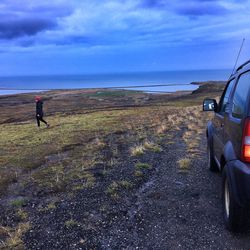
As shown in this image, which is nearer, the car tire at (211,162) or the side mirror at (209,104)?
the side mirror at (209,104)

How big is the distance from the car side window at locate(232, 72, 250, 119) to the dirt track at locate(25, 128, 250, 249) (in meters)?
1.56

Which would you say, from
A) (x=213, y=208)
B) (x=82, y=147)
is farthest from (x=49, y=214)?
(x=82, y=147)

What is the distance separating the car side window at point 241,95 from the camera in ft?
14.5

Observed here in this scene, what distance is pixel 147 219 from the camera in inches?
215

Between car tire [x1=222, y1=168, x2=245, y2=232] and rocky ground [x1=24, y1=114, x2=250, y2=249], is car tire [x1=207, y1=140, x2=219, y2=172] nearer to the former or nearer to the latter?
rocky ground [x1=24, y1=114, x2=250, y2=249]

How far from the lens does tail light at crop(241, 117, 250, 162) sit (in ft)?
13.3

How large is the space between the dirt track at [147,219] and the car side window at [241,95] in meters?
1.56

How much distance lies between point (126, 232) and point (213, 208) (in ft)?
5.04

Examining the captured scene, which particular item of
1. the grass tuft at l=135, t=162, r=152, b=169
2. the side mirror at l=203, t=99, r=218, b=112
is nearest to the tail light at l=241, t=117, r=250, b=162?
the side mirror at l=203, t=99, r=218, b=112

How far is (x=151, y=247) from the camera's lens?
15.0ft

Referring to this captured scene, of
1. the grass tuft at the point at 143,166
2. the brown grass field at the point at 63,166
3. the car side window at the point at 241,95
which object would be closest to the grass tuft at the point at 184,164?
the brown grass field at the point at 63,166

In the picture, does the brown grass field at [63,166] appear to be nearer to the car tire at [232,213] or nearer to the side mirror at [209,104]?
the side mirror at [209,104]

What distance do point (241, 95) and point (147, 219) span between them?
7.31 feet

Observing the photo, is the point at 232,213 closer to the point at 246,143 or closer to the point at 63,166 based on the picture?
the point at 246,143
